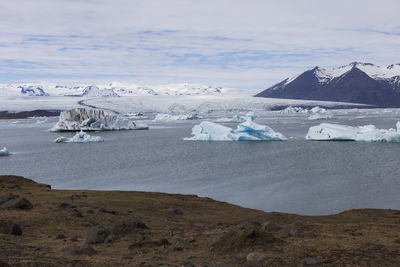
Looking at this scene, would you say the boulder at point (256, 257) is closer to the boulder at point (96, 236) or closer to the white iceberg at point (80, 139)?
the boulder at point (96, 236)

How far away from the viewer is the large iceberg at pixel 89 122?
44.4 meters

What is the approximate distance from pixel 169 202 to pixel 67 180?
8544 mm

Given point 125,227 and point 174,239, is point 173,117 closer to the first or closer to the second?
point 125,227

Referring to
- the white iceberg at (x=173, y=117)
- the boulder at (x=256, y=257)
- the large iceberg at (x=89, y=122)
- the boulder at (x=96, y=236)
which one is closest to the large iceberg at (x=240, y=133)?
the large iceberg at (x=89, y=122)

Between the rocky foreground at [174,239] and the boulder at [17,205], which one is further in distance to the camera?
the boulder at [17,205]

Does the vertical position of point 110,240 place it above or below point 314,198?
above

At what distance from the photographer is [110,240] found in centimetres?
596

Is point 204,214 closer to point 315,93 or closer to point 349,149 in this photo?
point 349,149

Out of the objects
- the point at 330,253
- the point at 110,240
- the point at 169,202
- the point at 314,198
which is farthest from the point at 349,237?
the point at 314,198

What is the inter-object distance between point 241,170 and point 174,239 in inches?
517

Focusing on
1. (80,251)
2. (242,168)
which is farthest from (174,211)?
(242,168)

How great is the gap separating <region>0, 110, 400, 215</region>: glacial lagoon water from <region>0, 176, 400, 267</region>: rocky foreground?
376 centimetres

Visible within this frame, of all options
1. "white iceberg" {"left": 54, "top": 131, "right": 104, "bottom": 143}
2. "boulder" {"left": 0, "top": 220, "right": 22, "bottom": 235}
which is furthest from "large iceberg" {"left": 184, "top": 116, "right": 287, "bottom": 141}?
"boulder" {"left": 0, "top": 220, "right": 22, "bottom": 235}

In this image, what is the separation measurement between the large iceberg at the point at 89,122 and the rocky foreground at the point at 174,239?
36.1 m
